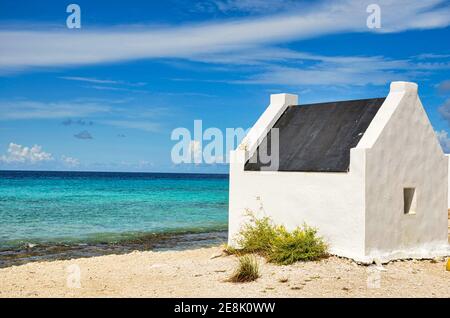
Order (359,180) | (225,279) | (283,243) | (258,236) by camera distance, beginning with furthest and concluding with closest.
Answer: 1. (258,236)
2. (283,243)
3. (359,180)
4. (225,279)

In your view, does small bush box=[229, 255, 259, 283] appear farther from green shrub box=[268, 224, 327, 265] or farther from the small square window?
the small square window

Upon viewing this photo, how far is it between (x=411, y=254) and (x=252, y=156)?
546 cm

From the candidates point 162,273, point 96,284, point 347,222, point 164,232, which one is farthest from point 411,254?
point 164,232

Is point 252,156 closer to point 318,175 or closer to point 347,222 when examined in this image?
point 318,175

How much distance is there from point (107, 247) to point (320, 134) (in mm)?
12573

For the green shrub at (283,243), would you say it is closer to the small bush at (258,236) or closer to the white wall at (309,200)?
the small bush at (258,236)

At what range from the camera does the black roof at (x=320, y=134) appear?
13.5 metres

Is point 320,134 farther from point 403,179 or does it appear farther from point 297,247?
point 297,247

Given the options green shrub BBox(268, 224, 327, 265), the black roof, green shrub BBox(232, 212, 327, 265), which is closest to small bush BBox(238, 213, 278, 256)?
green shrub BBox(232, 212, 327, 265)

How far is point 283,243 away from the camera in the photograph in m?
13.0

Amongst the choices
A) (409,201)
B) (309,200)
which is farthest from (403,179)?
(309,200)

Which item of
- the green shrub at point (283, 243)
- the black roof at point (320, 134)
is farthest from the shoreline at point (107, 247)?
Result: the black roof at point (320, 134)

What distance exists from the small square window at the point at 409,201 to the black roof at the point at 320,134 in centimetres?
205
